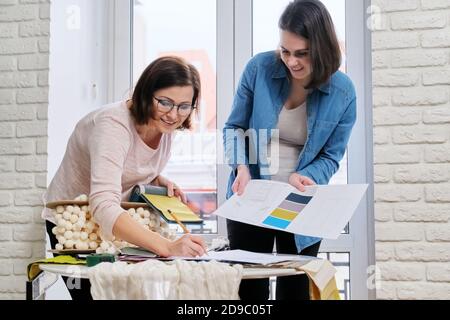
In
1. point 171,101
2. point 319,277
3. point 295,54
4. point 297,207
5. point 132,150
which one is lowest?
point 319,277

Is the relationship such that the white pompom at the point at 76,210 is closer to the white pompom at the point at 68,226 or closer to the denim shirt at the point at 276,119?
the white pompom at the point at 68,226

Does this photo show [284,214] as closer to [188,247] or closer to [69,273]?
[188,247]

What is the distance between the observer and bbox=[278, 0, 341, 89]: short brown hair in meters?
1.29

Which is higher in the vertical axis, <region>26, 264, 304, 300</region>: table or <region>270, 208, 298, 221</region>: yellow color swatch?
<region>270, 208, 298, 221</region>: yellow color swatch

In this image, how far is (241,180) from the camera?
1.25 m

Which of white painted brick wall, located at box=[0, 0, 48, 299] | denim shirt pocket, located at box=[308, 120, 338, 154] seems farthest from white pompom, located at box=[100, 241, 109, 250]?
white painted brick wall, located at box=[0, 0, 48, 299]

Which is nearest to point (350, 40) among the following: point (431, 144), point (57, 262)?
point (431, 144)

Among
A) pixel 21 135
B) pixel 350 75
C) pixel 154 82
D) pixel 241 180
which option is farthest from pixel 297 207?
pixel 21 135

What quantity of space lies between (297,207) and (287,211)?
24mm

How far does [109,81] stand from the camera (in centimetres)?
201

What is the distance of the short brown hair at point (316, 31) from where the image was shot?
1.29m

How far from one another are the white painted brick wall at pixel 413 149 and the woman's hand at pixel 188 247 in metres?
0.72

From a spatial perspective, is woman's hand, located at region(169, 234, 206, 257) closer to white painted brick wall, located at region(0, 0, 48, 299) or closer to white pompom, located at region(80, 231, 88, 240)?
white pompom, located at region(80, 231, 88, 240)

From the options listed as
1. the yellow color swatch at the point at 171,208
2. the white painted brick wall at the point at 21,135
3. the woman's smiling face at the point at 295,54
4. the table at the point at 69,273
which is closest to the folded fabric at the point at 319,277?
the table at the point at 69,273
